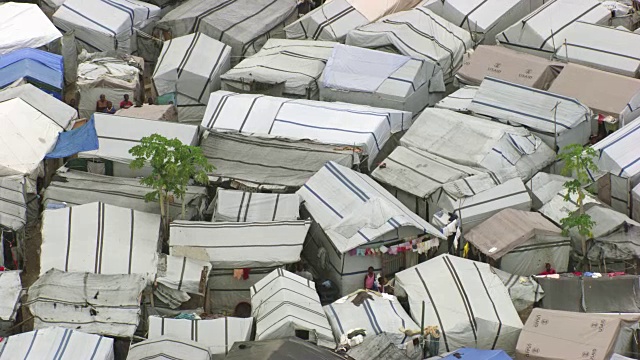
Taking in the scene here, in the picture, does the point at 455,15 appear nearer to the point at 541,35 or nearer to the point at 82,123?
the point at 541,35

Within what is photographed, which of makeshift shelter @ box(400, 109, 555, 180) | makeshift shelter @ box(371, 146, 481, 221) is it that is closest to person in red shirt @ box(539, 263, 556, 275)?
makeshift shelter @ box(371, 146, 481, 221)

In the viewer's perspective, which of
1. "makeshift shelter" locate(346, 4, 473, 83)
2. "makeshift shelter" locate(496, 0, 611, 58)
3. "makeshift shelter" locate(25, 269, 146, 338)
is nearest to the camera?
"makeshift shelter" locate(25, 269, 146, 338)

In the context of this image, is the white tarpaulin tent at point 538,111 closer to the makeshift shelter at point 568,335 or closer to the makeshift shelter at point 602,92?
the makeshift shelter at point 602,92

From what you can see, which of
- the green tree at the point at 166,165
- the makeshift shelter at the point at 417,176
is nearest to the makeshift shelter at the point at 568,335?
the makeshift shelter at the point at 417,176

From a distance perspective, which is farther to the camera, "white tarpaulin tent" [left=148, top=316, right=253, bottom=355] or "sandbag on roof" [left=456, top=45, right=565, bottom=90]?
"sandbag on roof" [left=456, top=45, right=565, bottom=90]

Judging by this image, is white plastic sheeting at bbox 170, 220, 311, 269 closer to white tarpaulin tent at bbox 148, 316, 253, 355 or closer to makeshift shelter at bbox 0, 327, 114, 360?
white tarpaulin tent at bbox 148, 316, 253, 355

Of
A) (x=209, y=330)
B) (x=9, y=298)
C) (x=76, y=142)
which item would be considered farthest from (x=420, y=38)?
(x=9, y=298)
